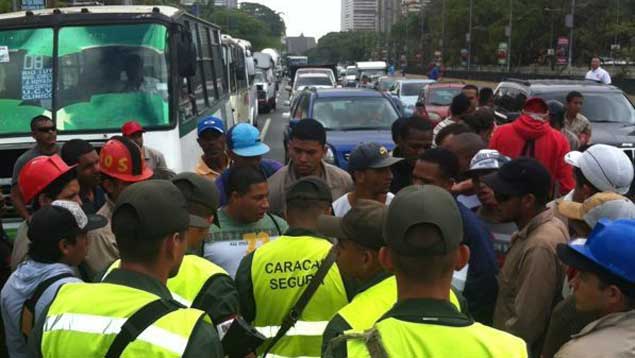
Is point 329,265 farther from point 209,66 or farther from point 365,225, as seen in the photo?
point 209,66

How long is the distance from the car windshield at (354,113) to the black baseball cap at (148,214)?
10074 millimetres

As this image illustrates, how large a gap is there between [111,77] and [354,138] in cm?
389

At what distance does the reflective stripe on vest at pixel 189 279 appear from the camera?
3.28 meters

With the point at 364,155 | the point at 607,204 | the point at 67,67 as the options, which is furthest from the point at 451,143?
the point at 67,67

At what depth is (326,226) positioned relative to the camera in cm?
332

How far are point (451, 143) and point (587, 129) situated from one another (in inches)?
221

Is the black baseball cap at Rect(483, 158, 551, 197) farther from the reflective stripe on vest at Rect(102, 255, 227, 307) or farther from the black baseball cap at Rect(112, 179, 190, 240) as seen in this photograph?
the black baseball cap at Rect(112, 179, 190, 240)

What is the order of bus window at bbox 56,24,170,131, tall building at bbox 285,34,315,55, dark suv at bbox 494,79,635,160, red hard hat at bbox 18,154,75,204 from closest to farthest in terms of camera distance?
red hard hat at bbox 18,154,75,204 → bus window at bbox 56,24,170,131 → dark suv at bbox 494,79,635,160 → tall building at bbox 285,34,315,55

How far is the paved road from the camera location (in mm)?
21234

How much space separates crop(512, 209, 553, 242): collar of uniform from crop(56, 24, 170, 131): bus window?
6155mm

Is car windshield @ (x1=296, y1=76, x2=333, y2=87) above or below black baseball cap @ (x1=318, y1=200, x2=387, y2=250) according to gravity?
below

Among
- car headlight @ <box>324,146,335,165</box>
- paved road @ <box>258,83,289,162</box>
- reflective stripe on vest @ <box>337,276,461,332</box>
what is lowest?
paved road @ <box>258,83,289,162</box>

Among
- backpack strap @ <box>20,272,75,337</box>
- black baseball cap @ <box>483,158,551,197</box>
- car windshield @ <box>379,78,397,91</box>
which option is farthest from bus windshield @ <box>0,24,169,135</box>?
car windshield @ <box>379,78,397,91</box>

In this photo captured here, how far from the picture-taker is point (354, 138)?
12.1 meters
